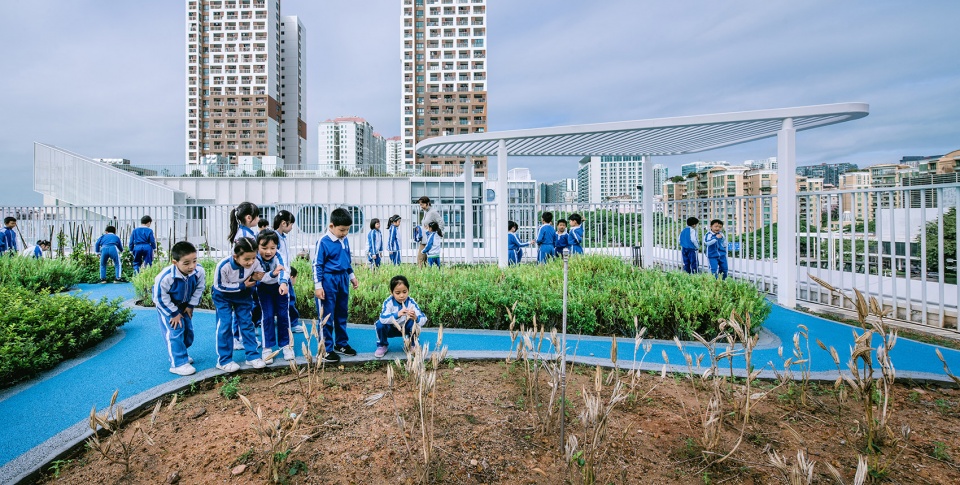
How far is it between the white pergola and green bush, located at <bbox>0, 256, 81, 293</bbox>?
315 inches

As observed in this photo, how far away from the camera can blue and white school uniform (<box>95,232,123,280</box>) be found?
11.0m

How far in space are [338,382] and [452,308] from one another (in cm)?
267

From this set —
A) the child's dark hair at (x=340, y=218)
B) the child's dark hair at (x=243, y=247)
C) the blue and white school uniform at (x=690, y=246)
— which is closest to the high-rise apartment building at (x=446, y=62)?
the blue and white school uniform at (x=690, y=246)

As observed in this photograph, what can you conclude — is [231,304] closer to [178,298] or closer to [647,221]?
[178,298]

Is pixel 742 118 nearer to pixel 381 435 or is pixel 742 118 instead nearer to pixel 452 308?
pixel 452 308

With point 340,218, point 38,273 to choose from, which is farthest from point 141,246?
point 340,218

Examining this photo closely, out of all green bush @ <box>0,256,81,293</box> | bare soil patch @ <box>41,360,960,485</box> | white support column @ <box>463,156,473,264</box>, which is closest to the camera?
bare soil patch @ <box>41,360,960,485</box>

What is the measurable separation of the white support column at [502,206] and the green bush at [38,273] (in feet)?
26.5

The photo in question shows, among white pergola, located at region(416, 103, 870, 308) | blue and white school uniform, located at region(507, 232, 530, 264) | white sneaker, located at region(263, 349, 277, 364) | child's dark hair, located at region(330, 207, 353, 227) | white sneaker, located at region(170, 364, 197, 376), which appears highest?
white pergola, located at region(416, 103, 870, 308)

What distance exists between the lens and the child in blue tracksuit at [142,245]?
1111cm

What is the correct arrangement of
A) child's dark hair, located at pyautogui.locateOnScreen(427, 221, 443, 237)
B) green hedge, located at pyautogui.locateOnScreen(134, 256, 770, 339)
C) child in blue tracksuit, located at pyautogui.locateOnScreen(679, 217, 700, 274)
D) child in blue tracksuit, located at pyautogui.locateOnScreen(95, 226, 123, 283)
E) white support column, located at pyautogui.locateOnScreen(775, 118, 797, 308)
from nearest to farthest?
green hedge, located at pyautogui.locateOnScreen(134, 256, 770, 339) < white support column, located at pyautogui.locateOnScreen(775, 118, 797, 308) < child in blue tracksuit, located at pyautogui.locateOnScreen(679, 217, 700, 274) < child's dark hair, located at pyautogui.locateOnScreen(427, 221, 443, 237) < child in blue tracksuit, located at pyautogui.locateOnScreen(95, 226, 123, 283)

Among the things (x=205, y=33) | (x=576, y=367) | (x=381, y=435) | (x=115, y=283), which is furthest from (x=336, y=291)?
(x=205, y=33)

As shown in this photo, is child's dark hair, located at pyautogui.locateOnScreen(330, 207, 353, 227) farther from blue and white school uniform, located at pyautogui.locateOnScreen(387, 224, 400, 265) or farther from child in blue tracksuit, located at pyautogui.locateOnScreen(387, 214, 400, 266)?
blue and white school uniform, located at pyautogui.locateOnScreen(387, 224, 400, 265)

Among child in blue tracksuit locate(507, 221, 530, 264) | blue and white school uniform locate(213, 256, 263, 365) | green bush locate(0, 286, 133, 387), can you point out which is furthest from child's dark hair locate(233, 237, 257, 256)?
child in blue tracksuit locate(507, 221, 530, 264)
